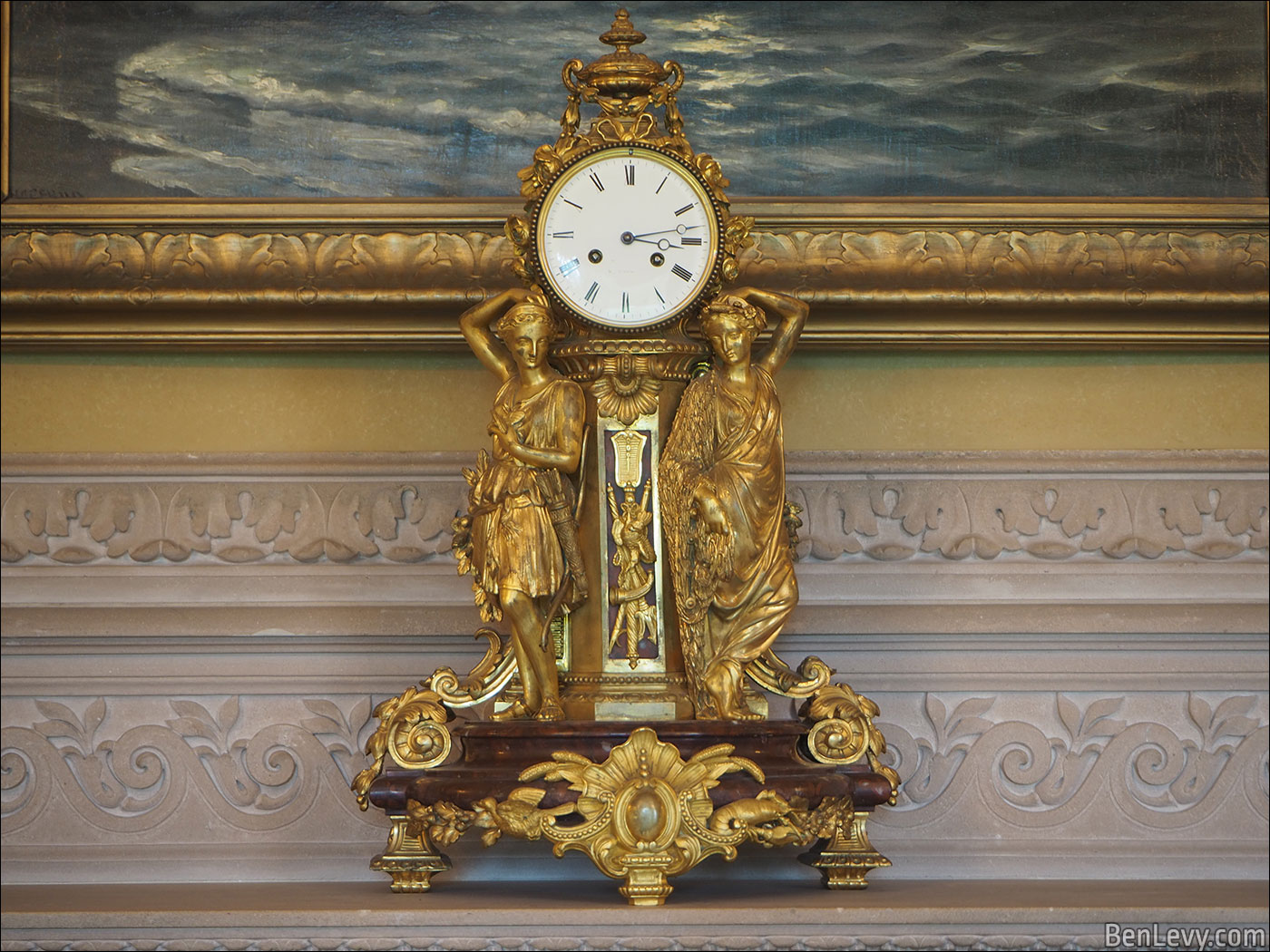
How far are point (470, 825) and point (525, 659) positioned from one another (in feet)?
0.82

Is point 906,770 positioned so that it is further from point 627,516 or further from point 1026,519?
point 627,516

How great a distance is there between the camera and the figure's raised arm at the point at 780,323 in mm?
2348

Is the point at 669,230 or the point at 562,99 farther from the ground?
the point at 562,99

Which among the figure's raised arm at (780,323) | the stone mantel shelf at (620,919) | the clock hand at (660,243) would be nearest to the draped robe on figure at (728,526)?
the figure's raised arm at (780,323)

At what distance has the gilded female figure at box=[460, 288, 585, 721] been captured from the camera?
2.26 meters

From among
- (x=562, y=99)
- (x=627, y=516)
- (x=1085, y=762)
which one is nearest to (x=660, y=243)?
(x=627, y=516)

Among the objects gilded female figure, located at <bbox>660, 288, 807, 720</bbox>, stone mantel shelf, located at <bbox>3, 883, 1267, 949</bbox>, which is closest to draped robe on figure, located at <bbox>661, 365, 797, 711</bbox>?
gilded female figure, located at <bbox>660, 288, 807, 720</bbox>

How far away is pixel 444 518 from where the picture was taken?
2.68m

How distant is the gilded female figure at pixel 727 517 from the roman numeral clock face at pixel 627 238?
78mm

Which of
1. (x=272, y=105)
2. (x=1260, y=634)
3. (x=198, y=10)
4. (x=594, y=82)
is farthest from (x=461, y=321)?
(x=1260, y=634)

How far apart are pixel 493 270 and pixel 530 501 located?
558 millimetres

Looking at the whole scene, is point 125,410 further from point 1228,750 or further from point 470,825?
point 1228,750

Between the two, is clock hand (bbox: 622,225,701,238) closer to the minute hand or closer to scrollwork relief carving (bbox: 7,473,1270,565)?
the minute hand

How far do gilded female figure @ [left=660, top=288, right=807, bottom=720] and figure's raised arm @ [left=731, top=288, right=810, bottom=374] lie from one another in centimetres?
5
